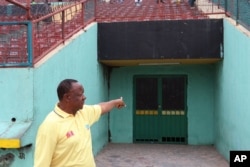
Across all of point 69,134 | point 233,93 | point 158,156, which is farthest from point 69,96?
point 158,156

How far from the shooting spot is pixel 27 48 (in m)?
5.27

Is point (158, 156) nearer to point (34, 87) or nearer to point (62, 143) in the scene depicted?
point (34, 87)

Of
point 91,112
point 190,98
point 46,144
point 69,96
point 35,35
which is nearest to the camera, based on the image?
point 46,144

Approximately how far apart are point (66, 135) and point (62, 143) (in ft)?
0.21

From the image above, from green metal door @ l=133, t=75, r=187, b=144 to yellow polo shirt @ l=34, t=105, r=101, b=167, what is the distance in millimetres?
7477

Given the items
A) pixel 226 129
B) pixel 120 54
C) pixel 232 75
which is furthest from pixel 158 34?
pixel 226 129

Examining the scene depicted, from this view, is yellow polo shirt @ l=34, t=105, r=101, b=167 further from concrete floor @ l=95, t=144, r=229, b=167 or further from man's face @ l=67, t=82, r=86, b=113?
concrete floor @ l=95, t=144, r=229, b=167

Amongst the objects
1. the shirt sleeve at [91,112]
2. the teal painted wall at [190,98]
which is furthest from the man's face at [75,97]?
the teal painted wall at [190,98]

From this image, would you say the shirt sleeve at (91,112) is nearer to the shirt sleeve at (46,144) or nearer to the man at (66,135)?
the man at (66,135)

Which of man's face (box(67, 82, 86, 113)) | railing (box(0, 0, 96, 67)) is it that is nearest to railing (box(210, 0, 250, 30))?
railing (box(0, 0, 96, 67))

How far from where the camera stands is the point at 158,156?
339 inches

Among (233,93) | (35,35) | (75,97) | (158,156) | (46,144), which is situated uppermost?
(35,35)

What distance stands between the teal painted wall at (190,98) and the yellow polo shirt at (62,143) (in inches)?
297

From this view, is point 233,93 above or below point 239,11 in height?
below
